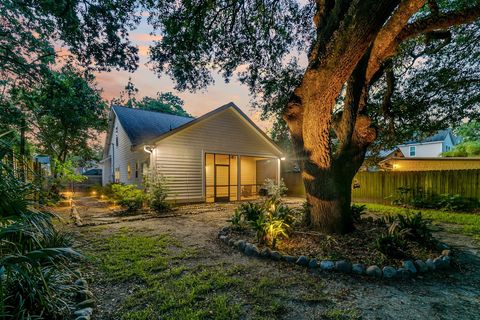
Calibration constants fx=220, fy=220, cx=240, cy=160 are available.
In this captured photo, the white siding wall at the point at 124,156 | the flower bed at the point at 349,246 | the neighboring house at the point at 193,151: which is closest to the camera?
the flower bed at the point at 349,246

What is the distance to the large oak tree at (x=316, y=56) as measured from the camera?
3652 mm

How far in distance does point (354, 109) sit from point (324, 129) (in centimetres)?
79

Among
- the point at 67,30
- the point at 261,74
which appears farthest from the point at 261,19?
the point at 67,30

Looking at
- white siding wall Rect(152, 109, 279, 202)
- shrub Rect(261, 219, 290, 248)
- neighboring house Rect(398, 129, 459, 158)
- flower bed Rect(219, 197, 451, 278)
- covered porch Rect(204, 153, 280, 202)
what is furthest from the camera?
neighboring house Rect(398, 129, 459, 158)

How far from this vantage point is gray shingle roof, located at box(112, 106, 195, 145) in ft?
40.1

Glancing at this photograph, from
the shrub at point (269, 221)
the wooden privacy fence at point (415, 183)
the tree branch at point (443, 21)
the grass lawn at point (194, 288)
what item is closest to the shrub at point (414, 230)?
the shrub at point (269, 221)

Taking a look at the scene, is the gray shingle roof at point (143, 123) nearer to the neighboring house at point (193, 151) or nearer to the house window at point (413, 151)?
the neighboring house at point (193, 151)

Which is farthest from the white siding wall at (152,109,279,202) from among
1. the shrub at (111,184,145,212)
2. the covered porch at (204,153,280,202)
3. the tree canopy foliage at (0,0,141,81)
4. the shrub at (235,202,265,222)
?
the shrub at (235,202,265,222)

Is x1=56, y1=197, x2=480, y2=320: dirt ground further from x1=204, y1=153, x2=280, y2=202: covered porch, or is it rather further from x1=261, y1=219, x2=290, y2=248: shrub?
x1=204, y1=153, x2=280, y2=202: covered porch

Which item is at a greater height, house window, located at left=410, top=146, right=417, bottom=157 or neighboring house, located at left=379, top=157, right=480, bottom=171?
house window, located at left=410, top=146, right=417, bottom=157

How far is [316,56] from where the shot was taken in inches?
156

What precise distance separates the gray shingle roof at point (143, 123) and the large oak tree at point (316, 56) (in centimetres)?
657

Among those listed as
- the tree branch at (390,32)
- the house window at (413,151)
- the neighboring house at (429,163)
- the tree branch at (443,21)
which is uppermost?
the tree branch at (443,21)

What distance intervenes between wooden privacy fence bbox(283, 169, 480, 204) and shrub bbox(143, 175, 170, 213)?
32.2 feet
